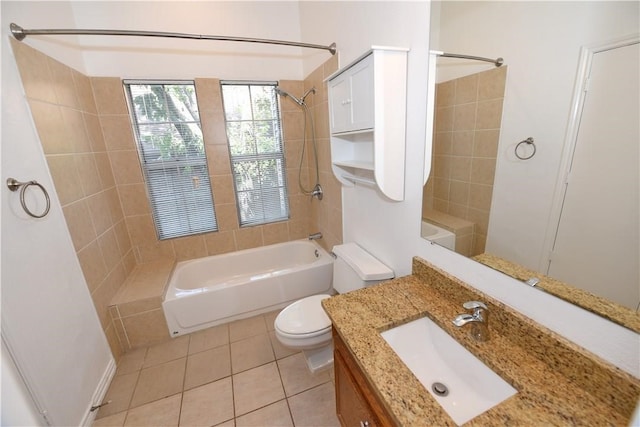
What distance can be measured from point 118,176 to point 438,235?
2.61 m

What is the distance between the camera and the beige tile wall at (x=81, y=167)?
4.71ft

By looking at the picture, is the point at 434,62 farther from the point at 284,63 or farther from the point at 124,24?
the point at 124,24

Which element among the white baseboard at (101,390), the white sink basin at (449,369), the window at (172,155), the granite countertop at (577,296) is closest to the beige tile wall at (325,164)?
the window at (172,155)

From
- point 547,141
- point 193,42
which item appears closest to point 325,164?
point 193,42

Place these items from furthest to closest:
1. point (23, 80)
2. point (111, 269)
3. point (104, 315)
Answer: point (111, 269), point (104, 315), point (23, 80)

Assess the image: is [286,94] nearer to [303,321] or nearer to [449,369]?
[303,321]

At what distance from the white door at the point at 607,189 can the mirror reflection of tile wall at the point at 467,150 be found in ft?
0.77

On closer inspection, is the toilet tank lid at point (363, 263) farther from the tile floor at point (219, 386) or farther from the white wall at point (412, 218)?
the tile floor at point (219, 386)

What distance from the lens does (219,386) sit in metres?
1.65

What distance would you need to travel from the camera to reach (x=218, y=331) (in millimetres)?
2162

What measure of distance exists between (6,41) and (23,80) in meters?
0.17

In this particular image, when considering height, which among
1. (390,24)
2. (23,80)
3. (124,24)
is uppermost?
(124,24)

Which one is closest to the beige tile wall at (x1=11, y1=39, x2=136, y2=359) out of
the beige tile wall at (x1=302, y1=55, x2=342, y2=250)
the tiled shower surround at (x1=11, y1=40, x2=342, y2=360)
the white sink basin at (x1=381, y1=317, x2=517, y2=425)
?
the tiled shower surround at (x1=11, y1=40, x2=342, y2=360)

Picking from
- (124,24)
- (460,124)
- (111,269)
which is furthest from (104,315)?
(460,124)
